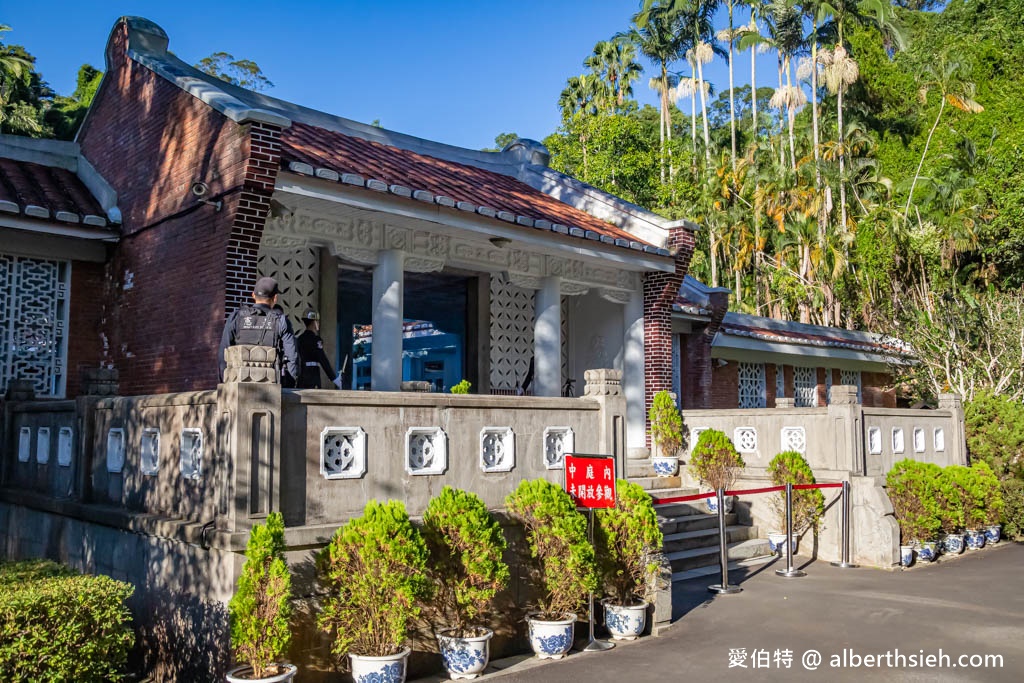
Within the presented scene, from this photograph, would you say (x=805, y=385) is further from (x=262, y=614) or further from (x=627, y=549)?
(x=262, y=614)

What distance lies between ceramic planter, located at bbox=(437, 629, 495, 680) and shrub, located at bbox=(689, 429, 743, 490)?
6.66 metres

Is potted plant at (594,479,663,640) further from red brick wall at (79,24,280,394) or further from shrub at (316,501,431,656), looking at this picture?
red brick wall at (79,24,280,394)

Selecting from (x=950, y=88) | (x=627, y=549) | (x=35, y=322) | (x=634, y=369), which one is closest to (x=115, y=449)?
(x=35, y=322)

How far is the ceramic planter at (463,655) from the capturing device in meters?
6.34

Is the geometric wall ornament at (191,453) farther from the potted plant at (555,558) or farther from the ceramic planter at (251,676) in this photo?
the potted plant at (555,558)

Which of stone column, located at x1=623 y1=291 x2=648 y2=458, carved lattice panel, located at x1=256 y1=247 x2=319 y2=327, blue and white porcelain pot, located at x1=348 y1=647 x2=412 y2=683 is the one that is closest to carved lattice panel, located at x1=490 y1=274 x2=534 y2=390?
stone column, located at x1=623 y1=291 x2=648 y2=458

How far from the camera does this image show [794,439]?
12.2 meters

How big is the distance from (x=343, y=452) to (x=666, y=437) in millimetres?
7720

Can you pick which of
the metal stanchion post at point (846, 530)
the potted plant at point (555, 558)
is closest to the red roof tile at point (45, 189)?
the potted plant at point (555, 558)

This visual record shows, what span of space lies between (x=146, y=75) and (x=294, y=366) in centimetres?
635

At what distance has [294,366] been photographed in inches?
278

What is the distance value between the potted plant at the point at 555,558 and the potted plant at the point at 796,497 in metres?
5.14

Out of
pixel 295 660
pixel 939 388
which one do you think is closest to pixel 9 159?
pixel 295 660

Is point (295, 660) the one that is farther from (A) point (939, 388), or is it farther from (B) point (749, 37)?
(B) point (749, 37)
